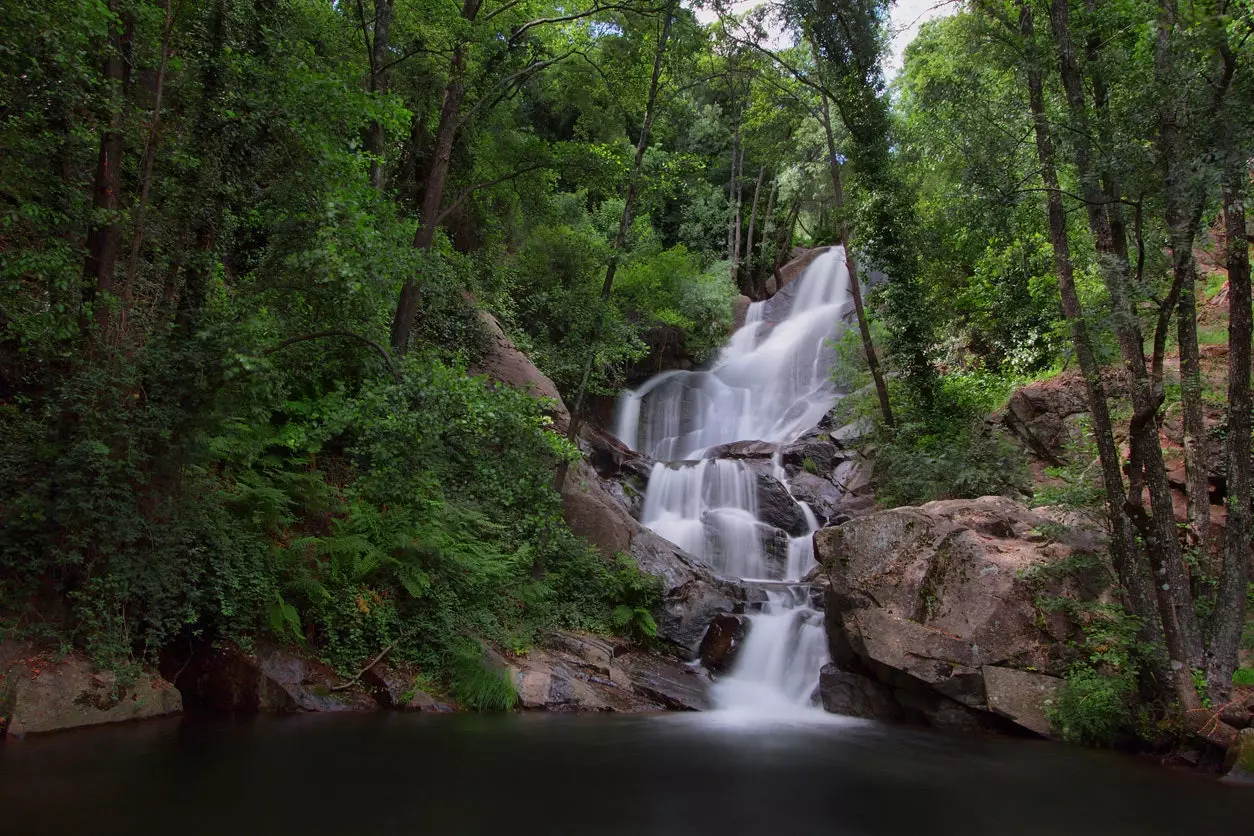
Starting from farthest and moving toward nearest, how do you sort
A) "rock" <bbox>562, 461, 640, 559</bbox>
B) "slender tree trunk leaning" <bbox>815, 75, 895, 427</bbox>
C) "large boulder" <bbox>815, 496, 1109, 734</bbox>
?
"slender tree trunk leaning" <bbox>815, 75, 895, 427</bbox>, "rock" <bbox>562, 461, 640, 559</bbox>, "large boulder" <bbox>815, 496, 1109, 734</bbox>

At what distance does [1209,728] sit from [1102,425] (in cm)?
358

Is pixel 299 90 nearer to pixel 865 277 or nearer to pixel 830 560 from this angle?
pixel 830 560

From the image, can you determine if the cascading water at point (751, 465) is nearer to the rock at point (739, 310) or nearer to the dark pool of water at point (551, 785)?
the rock at point (739, 310)

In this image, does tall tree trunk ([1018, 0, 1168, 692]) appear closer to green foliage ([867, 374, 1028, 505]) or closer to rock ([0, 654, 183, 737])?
green foliage ([867, 374, 1028, 505])

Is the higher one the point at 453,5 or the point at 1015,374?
the point at 453,5

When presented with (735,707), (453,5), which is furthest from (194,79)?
(735,707)

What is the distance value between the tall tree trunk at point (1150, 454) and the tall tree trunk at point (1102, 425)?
220 mm

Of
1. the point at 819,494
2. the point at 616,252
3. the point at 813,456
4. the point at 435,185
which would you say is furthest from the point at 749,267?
the point at 435,185

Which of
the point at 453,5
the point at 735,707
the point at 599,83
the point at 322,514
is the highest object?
the point at 599,83

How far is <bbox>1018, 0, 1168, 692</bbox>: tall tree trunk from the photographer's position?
906cm

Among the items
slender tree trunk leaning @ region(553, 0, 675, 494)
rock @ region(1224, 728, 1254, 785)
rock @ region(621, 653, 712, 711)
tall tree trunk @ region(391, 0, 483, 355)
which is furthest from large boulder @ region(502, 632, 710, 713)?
rock @ region(1224, 728, 1254, 785)

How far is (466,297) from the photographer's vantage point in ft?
56.8

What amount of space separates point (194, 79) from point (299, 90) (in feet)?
6.98

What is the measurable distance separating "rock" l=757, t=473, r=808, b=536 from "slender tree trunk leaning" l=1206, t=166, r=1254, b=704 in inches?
391
